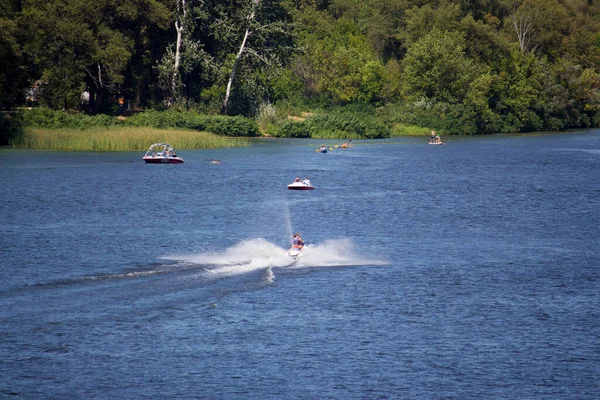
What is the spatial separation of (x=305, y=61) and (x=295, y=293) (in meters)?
129

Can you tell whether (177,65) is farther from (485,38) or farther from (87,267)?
(87,267)

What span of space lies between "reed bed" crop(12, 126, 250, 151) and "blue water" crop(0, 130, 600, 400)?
26.6m

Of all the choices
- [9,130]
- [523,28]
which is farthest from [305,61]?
[9,130]

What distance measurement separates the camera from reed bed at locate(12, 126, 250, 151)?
4227 inches

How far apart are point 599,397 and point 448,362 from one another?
5.39 m

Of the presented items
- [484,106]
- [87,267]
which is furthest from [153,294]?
[484,106]

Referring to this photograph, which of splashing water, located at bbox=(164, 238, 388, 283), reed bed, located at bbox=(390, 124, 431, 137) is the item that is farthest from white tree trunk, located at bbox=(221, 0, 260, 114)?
splashing water, located at bbox=(164, 238, 388, 283)

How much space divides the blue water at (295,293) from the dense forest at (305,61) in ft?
143

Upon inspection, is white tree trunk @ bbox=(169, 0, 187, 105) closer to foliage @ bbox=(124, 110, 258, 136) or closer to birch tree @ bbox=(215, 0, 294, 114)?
birch tree @ bbox=(215, 0, 294, 114)

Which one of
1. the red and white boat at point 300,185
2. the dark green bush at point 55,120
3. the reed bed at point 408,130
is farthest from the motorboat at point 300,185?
the reed bed at point 408,130

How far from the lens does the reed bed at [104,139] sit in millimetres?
107375

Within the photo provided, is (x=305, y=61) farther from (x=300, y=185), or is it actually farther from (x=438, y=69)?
(x=300, y=185)

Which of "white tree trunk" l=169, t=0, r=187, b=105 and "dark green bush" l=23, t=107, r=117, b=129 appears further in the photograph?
"white tree trunk" l=169, t=0, r=187, b=105

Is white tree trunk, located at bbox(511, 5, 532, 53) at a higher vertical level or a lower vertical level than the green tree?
higher
